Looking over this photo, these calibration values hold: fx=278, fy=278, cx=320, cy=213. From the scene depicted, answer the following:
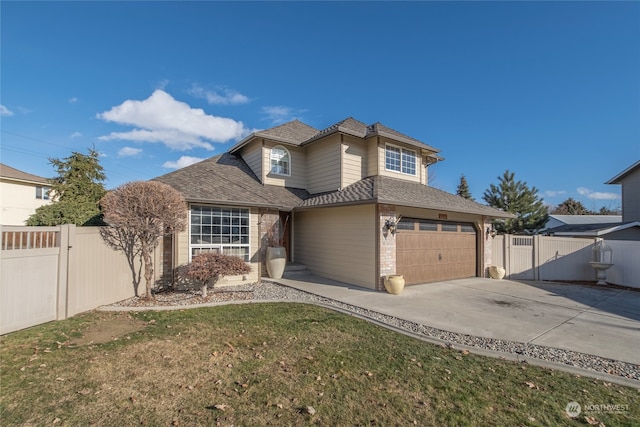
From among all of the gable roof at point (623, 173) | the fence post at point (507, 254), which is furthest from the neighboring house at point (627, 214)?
the fence post at point (507, 254)

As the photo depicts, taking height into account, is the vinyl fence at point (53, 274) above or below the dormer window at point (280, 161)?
below

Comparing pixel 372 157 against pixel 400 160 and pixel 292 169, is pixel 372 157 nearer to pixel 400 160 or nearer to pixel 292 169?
pixel 400 160

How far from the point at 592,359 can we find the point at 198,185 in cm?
1111

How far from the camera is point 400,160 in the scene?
495 inches

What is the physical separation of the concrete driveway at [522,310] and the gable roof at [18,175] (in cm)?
2439

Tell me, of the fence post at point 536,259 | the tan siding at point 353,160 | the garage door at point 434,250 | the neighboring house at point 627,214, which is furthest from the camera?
the neighboring house at point 627,214

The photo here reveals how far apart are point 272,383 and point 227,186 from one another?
8.73 m

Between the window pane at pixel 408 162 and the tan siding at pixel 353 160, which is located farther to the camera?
the window pane at pixel 408 162

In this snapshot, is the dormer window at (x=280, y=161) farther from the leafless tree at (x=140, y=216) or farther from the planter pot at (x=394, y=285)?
the planter pot at (x=394, y=285)

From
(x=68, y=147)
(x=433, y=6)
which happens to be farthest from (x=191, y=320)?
(x=68, y=147)

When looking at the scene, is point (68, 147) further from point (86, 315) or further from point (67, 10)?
point (86, 315)

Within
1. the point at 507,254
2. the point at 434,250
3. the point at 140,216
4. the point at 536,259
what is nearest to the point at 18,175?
the point at 140,216

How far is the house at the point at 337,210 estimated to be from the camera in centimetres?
934

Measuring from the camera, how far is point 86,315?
243 inches
